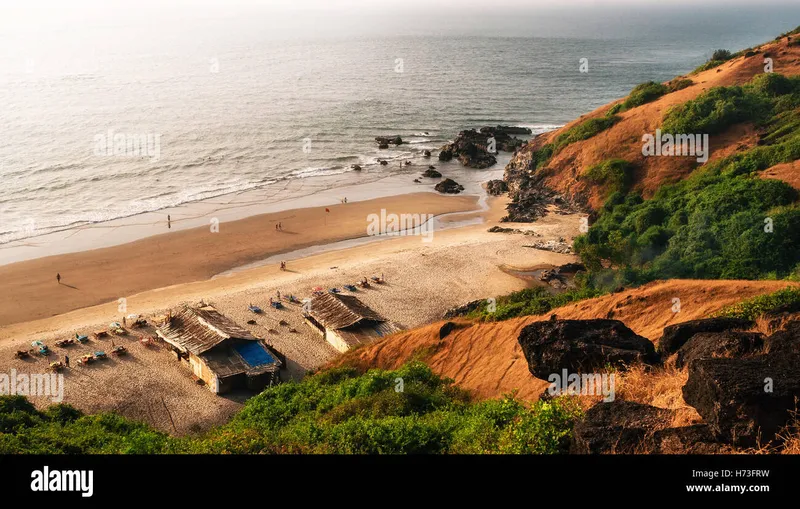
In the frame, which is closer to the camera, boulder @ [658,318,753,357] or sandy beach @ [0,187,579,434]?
boulder @ [658,318,753,357]

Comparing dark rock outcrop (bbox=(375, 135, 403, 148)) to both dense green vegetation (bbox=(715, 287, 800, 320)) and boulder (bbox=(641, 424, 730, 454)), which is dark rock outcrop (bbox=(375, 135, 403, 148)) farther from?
boulder (bbox=(641, 424, 730, 454))

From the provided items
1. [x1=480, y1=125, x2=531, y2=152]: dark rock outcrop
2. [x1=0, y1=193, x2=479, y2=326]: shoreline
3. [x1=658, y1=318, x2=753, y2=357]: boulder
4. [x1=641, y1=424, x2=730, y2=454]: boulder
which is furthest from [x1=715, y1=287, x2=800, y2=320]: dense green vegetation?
[x1=480, y1=125, x2=531, y2=152]: dark rock outcrop

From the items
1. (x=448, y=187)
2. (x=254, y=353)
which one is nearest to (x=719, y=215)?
(x=254, y=353)

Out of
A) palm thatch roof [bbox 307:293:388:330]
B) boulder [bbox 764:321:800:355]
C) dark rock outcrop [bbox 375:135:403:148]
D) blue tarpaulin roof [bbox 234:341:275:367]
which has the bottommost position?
blue tarpaulin roof [bbox 234:341:275:367]

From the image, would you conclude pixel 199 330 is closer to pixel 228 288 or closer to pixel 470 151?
pixel 228 288

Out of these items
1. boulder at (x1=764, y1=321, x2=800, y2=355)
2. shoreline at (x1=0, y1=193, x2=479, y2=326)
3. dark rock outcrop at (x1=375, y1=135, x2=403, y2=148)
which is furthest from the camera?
dark rock outcrop at (x1=375, y1=135, x2=403, y2=148)
